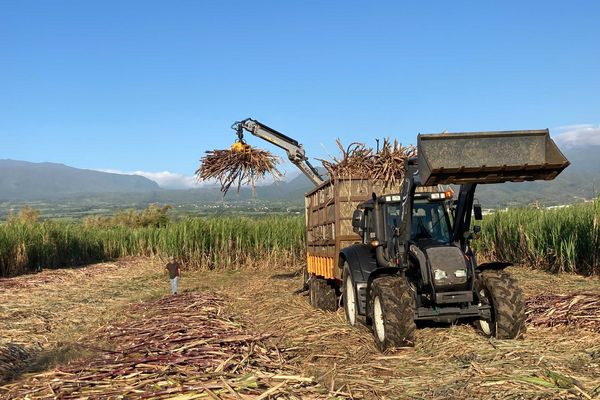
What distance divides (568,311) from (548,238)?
8978 mm

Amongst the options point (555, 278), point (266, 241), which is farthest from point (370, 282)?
point (266, 241)

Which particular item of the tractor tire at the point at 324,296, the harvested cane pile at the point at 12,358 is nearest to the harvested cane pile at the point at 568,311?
the tractor tire at the point at 324,296

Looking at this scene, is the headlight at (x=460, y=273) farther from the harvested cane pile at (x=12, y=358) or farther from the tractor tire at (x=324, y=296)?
the harvested cane pile at (x=12, y=358)

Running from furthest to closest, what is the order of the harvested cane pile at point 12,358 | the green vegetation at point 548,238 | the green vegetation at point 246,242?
the green vegetation at point 246,242 < the green vegetation at point 548,238 < the harvested cane pile at point 12,358

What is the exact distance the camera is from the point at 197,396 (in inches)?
167

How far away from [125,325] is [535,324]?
21.1 ft

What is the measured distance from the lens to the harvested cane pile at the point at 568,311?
750 centimetres

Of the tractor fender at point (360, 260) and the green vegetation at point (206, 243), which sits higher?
the tractor fender at point (360, 260)

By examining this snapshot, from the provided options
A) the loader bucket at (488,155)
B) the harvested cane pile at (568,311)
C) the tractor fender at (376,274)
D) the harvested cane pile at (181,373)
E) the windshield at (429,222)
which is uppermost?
the loader bucket at (488,155)

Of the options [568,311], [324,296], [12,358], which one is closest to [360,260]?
[324,296]

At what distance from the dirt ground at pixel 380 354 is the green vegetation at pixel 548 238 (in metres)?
1.46

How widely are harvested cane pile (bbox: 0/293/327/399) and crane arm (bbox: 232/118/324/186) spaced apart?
5848mm

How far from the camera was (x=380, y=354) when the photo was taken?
6449 millimetres

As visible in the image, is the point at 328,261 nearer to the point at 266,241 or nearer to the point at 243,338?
the point at 243,338
